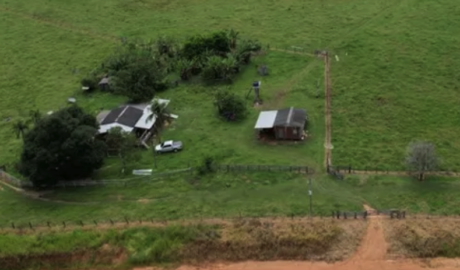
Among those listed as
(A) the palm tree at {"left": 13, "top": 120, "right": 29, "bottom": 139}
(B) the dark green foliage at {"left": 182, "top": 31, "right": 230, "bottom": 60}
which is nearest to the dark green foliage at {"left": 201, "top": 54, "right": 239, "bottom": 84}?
(B) the dark green foliage at {"left": 182, "top": 31, "right": 230, "bottom": 60}

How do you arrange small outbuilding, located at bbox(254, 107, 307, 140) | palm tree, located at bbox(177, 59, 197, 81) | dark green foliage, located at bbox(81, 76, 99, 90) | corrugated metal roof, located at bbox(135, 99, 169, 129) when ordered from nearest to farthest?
small outbuilding, located at bbox(254, 107, 307, 140) → corrugated metal roof, located at bbox(135, 99, 169, 129) → palm tree, located at bbox(177, 59, 197, 81) → dark green foliage, located at bbox(81, 76, 99, 90)

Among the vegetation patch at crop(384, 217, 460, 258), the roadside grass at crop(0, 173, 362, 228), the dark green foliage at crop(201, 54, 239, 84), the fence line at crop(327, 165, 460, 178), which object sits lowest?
the vegetation patch at crop(384, 217, 460, 258)

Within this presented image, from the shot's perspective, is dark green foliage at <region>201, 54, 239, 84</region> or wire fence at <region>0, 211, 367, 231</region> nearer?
wire fence at <region>0, 211, 367, 231</region>

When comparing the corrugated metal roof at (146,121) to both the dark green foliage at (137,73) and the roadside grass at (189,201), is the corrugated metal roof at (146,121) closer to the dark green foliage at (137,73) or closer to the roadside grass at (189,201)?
the dark green foliage at (137,73)

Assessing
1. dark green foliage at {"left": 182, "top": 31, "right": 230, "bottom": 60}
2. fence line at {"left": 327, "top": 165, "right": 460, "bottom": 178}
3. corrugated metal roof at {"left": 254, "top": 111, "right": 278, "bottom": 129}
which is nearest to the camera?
fence line at {"left": 327, "top": 165, "right": 460, "bottom": 178}

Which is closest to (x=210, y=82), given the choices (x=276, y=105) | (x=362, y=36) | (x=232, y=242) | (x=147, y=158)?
(x=276, y=105)

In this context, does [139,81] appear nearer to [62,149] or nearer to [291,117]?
[62,149]

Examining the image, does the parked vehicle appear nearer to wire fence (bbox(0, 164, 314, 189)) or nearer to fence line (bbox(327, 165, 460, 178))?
wire fence (bbox(0, 164, 314, 189))

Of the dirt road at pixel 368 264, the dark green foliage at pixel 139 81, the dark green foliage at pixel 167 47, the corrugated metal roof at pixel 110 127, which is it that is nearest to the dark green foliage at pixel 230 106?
the dark green foliage at pixel 139 81
